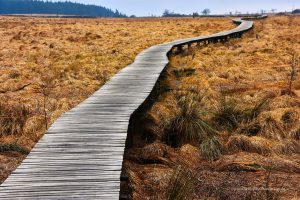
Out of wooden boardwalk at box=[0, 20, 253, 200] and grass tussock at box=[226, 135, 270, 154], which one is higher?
wooden boardwalk at box=[0, 20, 253, 200]

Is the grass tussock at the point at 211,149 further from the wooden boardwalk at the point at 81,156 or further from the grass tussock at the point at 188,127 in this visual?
the wooden boardwalk at the point at 81,156

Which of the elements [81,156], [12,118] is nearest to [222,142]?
[81,156]

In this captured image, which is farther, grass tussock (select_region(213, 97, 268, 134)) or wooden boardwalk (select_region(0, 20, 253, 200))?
grass tussock (select_region(213, 97, 268, 134))

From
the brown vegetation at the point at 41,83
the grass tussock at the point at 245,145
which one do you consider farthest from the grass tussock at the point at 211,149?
the brown vegetation at the point at 41,83

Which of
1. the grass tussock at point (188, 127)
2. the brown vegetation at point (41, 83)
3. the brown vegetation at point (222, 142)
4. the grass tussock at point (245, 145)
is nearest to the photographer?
the brown vegetation at point (222, 142)

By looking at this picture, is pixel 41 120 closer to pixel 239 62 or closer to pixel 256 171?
pixel 256 171

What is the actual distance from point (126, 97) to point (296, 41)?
2266 cm

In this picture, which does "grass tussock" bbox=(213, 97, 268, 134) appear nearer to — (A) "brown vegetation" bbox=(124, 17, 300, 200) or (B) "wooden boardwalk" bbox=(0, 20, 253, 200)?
(A) "brown vegetation" bbox=(124, 17, 300, 200)

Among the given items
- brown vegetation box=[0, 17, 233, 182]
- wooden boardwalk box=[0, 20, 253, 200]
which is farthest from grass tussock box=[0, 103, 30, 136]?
wooden boardwalk box=[0, 20, 253, 200]

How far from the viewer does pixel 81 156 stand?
5.99 metres

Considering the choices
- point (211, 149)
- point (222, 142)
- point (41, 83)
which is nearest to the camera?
point (211, 149)

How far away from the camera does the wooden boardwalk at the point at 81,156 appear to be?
4.91 m

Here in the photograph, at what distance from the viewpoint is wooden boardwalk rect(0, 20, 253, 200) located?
4914 millimetres

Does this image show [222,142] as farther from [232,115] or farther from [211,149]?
[232,115]
